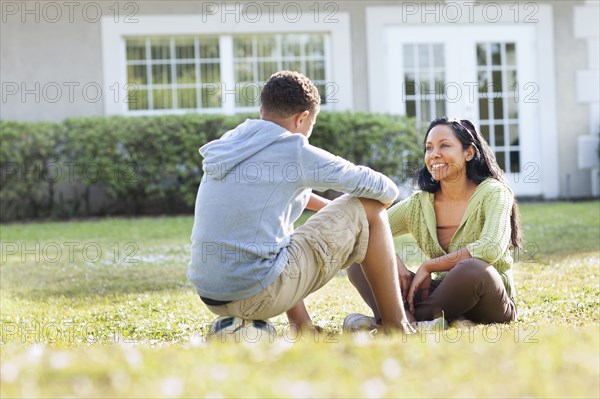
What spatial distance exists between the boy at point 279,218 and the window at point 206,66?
9541 millimetres

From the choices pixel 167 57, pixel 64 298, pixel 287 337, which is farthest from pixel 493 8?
pixel 287 337

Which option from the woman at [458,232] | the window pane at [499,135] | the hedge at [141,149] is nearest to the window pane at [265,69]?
the hedge at [141,149]

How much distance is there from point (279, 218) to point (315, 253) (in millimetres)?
244

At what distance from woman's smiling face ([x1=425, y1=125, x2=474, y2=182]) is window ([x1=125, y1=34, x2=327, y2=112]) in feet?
29.3

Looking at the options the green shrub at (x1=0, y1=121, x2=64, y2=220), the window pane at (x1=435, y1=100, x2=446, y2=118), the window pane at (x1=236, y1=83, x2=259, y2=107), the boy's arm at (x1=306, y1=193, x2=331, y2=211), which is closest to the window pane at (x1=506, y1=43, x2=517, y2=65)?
the window pane at (x1=435, y1=100, x2=446, y2=118)

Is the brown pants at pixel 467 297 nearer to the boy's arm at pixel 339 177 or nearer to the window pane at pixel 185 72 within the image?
the boy's arm at pixel 339 177

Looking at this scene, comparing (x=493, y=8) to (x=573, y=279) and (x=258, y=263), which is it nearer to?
(x=573, y=279)

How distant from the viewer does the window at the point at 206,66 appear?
13.5m

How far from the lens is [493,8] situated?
13.7 meters

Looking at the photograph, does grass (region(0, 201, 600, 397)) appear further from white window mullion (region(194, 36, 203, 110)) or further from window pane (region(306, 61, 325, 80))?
window pane (region(306, 61, 325, 80))

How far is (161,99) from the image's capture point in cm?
1352

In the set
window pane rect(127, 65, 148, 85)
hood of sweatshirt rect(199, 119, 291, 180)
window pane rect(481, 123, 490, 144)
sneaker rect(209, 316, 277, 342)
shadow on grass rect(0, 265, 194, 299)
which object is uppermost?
window pane rect(127, 65, 148, 85)

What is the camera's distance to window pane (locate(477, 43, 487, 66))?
13.9m

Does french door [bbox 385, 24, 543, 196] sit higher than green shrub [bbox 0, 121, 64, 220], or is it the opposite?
french door [bbox 385, 24, 543, 196]
